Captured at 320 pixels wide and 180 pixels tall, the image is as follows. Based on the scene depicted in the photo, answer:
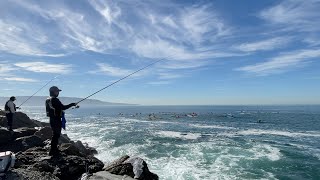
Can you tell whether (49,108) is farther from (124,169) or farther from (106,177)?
(124,169)

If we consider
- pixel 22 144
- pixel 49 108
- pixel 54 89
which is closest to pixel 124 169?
pixel 49 108

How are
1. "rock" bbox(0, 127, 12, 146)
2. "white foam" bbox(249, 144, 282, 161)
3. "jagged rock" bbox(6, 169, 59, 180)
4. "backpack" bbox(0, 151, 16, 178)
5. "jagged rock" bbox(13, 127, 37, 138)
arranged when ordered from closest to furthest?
1. "backpack" bbox(0, 151, 16, 178)
2. "jagged rock" bbox(6, 169, 59, 180)
3. "rock" bbox(0, 127, 12, 146)
4. "jagged rock" bbox(13, 127, 37, 138)
5. "white foam" bbox(249, 144, 282, 161)

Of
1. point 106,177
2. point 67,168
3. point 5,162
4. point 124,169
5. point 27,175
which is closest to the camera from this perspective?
point 5,162

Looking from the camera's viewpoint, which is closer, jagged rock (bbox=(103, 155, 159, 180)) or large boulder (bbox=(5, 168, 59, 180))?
large boulder (bbox=(5, 168, 59, 180))

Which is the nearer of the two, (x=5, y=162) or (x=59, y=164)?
(x=5, y=162)

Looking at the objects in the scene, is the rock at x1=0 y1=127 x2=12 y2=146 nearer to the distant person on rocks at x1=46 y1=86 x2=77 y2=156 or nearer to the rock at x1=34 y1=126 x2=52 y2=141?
the rock at x1=34 y1=126 x2=52 y2=141

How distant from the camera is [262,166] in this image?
872 inches

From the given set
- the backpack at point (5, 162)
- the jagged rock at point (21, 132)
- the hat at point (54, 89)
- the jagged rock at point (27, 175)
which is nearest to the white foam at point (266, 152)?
the jagged rock at point (21, 132)

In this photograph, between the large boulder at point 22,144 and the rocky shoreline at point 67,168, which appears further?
the large boulder at point 22,144

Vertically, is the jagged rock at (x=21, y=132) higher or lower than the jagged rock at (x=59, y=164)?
higher

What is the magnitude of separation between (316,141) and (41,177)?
113ft

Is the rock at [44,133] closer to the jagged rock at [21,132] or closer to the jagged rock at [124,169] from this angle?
the jagged rock at [21,132]

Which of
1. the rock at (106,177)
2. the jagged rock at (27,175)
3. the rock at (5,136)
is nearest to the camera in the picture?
the jagged rock at (27,175)

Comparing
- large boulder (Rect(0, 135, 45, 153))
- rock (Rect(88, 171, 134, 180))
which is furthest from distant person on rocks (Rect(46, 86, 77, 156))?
large boulder (Rect(0, 135, 45, 153))
